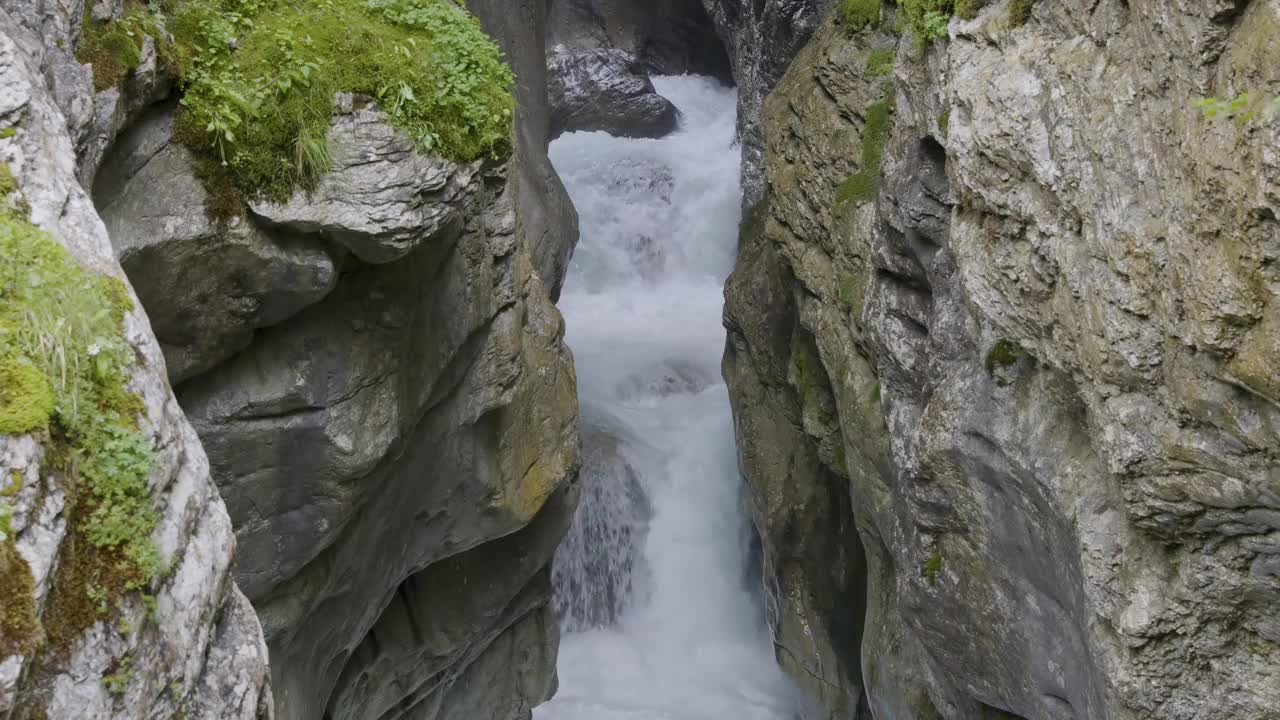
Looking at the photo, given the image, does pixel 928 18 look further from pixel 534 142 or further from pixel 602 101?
pixel 602 101

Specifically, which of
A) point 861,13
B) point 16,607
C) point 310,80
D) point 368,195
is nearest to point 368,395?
point 368,195

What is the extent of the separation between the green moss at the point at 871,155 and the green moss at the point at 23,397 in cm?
838

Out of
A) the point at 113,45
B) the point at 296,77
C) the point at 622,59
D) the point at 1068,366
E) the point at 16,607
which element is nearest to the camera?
the point at 16,607

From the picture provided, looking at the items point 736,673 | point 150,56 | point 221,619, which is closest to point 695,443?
point 736,673

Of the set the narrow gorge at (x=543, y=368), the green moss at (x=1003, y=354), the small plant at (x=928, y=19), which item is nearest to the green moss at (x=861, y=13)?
the narrow gorge at (x=543, y=368)

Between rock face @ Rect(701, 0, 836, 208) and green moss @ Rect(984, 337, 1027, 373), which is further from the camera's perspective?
rock face @ Rect(701, 0, 836, 208)

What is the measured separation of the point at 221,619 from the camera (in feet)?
12.1

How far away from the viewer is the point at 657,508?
16.3 m

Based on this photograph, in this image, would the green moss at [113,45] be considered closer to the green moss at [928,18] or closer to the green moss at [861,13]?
the green moss at [928,18]

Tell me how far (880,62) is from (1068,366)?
19.6 ft

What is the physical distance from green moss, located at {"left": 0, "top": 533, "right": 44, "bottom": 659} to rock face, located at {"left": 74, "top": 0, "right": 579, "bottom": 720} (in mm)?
3576

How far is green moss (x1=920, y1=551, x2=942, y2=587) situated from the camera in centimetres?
780

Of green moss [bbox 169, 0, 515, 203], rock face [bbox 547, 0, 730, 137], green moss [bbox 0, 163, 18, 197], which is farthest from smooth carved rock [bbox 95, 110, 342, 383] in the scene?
rock face [bbox 547, 0, 730, 137]

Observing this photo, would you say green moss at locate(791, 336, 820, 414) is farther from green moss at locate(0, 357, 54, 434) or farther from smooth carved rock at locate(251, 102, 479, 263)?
green moss at locate(0, 357, 54, 434)
